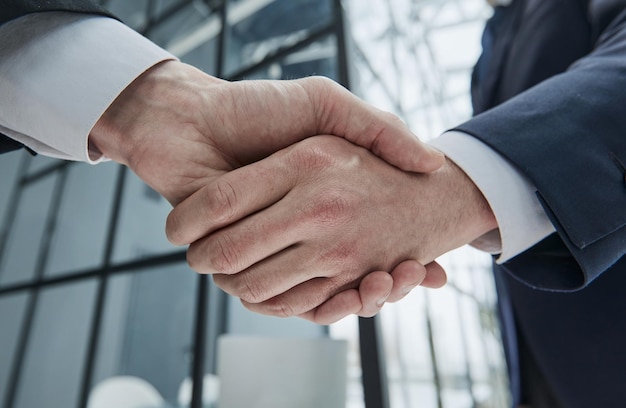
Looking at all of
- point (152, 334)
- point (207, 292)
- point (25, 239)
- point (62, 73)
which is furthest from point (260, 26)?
point (25, 239)

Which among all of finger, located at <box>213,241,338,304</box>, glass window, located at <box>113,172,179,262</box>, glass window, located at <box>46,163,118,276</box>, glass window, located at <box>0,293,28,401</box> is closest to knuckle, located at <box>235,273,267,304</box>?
finger, located at <box>213,241,338,304</box>

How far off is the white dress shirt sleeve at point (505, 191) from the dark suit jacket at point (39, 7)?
1.74ft

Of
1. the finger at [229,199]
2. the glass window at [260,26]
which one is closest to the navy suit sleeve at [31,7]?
the finger at [229,199]

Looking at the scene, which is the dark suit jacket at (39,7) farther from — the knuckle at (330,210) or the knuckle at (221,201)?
the knuckle at (330,210)

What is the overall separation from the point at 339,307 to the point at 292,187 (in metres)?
0.19

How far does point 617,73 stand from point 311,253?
0.50m

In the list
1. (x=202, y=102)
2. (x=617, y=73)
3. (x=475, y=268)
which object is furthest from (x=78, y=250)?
(x=617, y=73)

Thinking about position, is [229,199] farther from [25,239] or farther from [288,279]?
[25,239]

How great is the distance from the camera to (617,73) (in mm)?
578

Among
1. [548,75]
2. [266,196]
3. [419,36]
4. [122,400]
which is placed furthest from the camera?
[419,36]

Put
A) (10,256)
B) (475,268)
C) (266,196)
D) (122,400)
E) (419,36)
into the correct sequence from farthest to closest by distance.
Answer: (419,36) → (10,256) → (475,268) → (122,400) → (266,196)

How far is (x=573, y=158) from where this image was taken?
1.73 ft

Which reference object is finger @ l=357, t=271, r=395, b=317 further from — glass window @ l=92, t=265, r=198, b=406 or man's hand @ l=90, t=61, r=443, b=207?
glass window @ l=92, t=265, r=198, b=406

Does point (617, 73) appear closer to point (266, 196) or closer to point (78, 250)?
point (266, 196)
